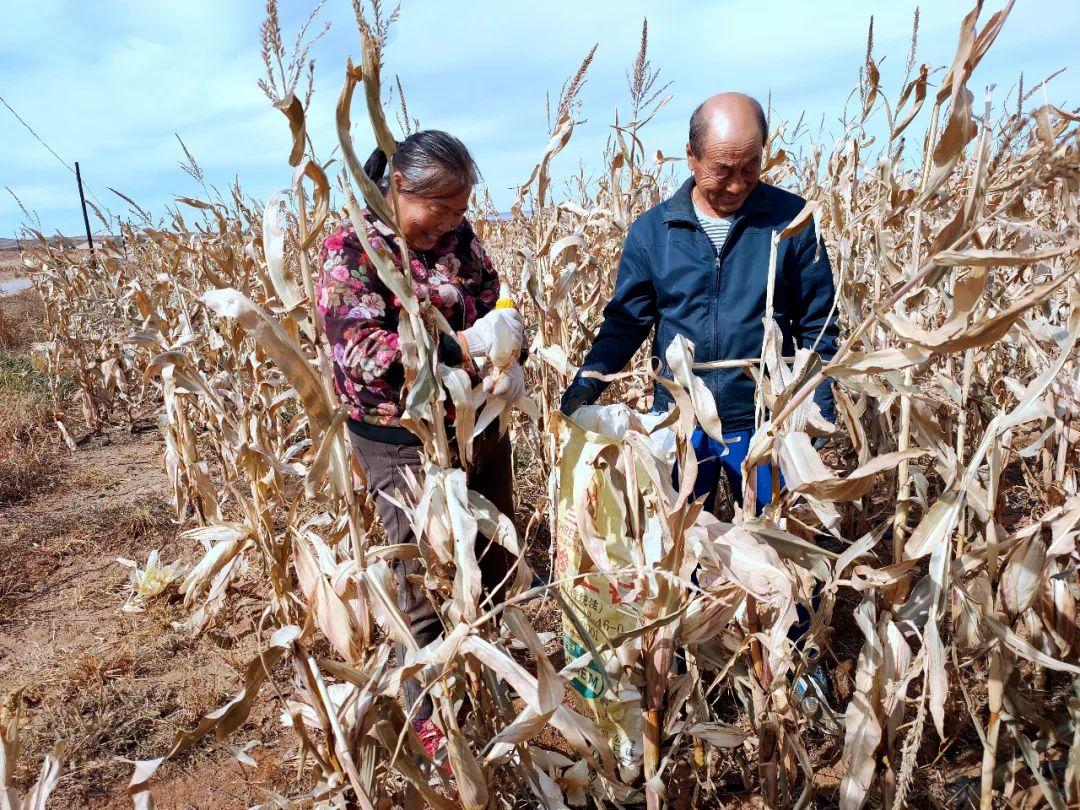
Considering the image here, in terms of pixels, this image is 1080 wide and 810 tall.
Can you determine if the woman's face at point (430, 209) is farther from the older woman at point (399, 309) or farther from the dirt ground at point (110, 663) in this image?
the dirt ground at point (110, 663)

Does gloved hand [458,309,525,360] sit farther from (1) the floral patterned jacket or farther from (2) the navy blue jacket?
(2) the navy blue jacket

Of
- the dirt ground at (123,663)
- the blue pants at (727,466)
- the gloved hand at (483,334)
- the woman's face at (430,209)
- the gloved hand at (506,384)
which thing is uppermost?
the woman's face at (430,209)

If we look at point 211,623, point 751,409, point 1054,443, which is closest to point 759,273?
point 751,409

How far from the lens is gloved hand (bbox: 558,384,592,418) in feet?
5.54

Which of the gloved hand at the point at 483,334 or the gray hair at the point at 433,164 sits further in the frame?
the gray hair at the point at 433,164

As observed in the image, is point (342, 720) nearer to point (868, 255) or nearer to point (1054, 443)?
point (1054, 443)

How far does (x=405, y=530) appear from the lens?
172 cm

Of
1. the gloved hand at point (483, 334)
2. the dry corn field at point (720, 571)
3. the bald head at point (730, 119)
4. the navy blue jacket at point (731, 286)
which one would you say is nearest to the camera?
the dry corn field at point (720, 571)

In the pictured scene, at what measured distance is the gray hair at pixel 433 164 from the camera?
1.55 meters

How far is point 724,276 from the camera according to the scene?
186 cm

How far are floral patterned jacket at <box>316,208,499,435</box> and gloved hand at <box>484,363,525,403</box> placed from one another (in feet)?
0.86

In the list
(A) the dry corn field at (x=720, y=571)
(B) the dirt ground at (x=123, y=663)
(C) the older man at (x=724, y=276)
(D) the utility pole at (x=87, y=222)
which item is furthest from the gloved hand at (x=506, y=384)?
(D) the utility pole at (x=87, y=222)

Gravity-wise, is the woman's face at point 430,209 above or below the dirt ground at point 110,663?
above

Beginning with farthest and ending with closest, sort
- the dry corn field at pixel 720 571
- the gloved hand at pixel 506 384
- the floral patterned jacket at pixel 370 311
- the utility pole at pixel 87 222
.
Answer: the utility pole at pixel 87 222 < the floral patterned jacket at pixel 370 311 < the gloved hand at pixel 506 384 < the dry corn field at pixel 720 571
